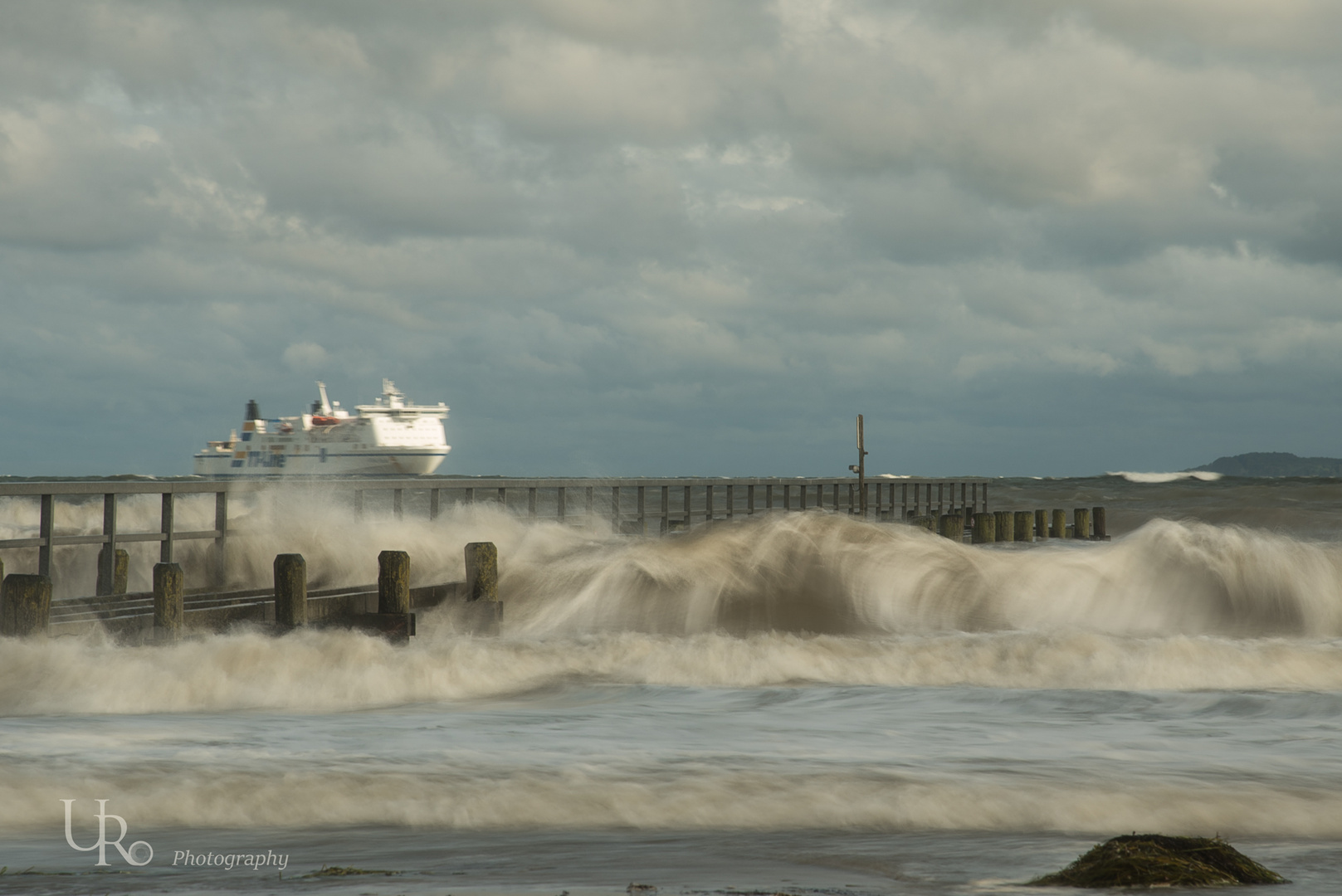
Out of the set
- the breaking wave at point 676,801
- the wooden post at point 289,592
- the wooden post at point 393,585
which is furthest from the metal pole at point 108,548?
the breaking wave at point 676,801

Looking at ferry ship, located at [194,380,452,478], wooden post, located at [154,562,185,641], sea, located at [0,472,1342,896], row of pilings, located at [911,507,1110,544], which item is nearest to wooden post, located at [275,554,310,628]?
sea, located at [0,472,1342,896]

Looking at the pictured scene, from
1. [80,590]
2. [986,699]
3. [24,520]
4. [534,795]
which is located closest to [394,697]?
[534,795]

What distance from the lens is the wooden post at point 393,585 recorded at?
36.5 ft

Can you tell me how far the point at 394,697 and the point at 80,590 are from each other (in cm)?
941

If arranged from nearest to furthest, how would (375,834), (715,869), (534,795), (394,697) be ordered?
(715,869) < (375,834) < (534,795) < (394,697)

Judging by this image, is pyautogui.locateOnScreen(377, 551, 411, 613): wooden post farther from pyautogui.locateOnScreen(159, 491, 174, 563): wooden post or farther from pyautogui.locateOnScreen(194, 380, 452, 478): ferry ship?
pyautogui.locateOnScreen(194, 380, 452, 478): ferry ship

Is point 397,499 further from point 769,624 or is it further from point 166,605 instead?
point 166,605

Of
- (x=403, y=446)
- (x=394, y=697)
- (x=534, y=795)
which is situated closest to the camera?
(x=534, y=795)

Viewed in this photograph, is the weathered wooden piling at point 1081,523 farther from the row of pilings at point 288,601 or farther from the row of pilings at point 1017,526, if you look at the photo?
the row of pilings at point 288,601

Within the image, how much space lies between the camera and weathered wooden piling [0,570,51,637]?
9.23m

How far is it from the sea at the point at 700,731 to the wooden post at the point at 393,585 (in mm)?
420

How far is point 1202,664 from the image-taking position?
35.0 feet

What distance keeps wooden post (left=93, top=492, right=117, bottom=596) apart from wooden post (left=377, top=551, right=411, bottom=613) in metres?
2.65

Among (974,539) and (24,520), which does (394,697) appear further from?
(24,520)
